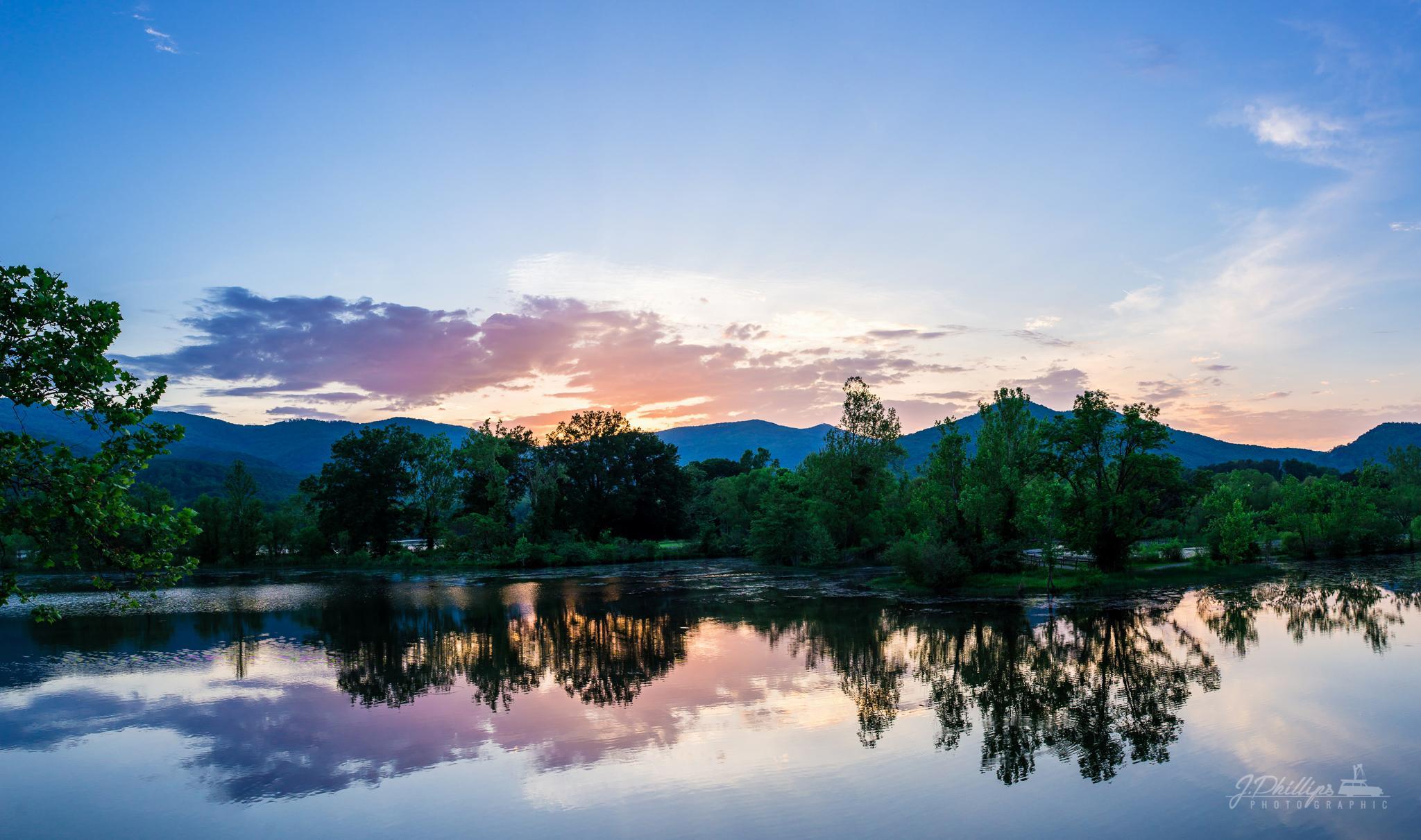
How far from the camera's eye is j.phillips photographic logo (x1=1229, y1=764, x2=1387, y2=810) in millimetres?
11781

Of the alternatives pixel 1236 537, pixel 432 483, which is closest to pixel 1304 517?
pixel 1236 537

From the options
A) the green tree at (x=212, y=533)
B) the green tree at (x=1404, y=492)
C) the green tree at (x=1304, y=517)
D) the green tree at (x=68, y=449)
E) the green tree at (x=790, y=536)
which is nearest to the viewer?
the green tree at (x=68, y=449)

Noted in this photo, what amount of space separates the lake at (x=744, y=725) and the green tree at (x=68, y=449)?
5.02 metres

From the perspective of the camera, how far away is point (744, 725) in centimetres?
1669

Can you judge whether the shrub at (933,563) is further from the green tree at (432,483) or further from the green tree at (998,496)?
the green tree at (432,483)

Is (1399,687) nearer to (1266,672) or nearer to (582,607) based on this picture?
(1266,672)

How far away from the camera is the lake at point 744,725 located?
39.4 ft

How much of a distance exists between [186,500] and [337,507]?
70076 mm

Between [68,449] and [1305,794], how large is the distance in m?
18.6

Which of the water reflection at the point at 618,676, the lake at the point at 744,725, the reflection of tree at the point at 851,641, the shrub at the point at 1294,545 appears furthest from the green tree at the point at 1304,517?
the reflection of tree at the point at 851,641

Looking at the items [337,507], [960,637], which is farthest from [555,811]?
[337,507]

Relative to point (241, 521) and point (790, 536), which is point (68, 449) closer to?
point (790, 536)

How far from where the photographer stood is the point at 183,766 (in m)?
14.9

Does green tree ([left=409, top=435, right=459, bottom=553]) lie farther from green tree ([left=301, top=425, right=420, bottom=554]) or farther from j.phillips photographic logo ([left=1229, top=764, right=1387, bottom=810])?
j.phillips photographic logo ([left=1229, top=764, right=1387, bottom=810])
